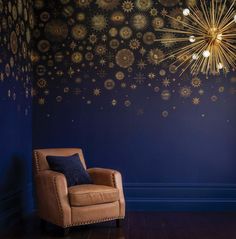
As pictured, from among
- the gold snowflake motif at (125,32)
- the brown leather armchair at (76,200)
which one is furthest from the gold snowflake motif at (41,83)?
the brown leather armchair at (76,200)

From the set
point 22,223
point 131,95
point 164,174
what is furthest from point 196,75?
point 22,223

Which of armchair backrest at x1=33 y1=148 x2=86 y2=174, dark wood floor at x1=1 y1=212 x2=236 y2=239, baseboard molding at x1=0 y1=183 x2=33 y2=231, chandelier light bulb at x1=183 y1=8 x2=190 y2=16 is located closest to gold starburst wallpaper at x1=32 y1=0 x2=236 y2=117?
chandelier light bulb at x1=183 y1=8 x2=190 y2=16

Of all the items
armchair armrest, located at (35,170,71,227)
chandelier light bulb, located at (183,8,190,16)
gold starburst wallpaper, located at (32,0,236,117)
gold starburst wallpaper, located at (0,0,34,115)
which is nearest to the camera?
armchair armrest, located at (35,170,71,227)

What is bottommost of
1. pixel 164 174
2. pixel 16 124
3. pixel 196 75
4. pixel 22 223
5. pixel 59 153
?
pixel 22 223

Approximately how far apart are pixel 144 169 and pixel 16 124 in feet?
5.19

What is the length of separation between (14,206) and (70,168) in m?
0.78

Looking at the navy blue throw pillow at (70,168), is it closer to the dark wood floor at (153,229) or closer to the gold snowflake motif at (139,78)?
the dark wood floor at (153,229)

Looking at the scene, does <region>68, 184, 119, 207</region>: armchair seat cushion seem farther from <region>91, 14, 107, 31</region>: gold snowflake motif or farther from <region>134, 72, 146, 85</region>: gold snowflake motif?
<region>91, 14, 107, 31</region>: gold snowflake motif

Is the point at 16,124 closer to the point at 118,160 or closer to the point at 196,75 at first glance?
the point at 118,160

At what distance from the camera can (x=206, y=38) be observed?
4723mm

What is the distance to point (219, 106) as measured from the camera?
477cm

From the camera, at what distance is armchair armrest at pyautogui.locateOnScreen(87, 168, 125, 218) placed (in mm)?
3979

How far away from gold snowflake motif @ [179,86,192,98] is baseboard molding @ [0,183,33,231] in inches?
82.3

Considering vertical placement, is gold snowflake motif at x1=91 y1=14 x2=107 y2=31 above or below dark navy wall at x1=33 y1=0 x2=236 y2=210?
above
